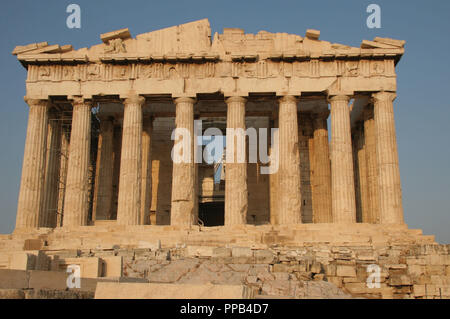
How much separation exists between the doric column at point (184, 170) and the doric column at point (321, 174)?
26.1ft

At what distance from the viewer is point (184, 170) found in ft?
92.6

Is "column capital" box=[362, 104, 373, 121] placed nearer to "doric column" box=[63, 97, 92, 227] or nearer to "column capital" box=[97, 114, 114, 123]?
"column capital" box=[97, 114, 114, 123]

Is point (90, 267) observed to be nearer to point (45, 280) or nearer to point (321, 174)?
point (45, 280)

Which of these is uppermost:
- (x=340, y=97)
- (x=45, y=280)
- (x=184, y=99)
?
(x=340, y=97)

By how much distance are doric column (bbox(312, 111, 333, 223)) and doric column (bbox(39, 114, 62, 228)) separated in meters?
15.3

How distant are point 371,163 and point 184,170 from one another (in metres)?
11.1

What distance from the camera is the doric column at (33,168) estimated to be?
2805cm

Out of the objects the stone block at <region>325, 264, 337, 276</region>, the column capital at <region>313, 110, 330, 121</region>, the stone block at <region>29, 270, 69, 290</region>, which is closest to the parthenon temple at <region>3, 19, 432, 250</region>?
the column capital at <region>313, 110, 330, 121</region>

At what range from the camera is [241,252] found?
1917 cm

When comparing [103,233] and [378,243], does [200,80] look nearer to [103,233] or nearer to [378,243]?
[103,233]

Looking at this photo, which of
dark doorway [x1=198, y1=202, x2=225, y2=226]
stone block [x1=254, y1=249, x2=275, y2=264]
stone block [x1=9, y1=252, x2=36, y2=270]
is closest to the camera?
stone block [x1=9, y1=252, x2=36, y2=270]

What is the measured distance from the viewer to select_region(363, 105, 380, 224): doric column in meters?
30.5

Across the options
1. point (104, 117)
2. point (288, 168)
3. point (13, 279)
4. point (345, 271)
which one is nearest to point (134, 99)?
point (104, 117)

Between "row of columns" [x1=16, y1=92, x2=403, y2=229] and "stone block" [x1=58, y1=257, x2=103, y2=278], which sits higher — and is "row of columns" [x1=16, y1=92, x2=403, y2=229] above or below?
above
